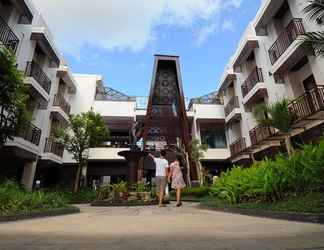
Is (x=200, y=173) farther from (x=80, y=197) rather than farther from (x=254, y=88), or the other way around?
(x=80, y=197)

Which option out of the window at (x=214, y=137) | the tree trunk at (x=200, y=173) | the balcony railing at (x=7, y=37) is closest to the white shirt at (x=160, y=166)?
the tree trunk at (x=200, y=173)

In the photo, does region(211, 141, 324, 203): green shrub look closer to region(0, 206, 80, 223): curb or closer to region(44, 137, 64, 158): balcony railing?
region(0, 206, 80, 223): curb

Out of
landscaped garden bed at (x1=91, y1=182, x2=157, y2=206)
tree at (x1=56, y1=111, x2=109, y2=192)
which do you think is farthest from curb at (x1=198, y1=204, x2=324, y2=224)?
tree at (x1=56, y1=111, x2=109, y2=192)

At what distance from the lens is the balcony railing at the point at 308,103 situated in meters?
9.36

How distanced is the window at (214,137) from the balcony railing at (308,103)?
1007cm

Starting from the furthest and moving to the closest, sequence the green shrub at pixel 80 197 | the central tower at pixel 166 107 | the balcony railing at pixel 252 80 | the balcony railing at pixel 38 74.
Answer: the central tower at pixel 166 107, the balcony railing at pixel 252 80, the balcony railing at pixel 38 74, the green shrub at pixel 80 197

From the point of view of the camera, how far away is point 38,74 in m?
14.2

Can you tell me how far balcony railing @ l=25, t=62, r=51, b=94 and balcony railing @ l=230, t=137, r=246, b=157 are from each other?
14.2 meters

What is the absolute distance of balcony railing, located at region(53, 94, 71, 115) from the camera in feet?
55.0

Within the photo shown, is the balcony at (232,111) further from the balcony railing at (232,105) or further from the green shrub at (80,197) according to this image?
the green shrub at (80,197)

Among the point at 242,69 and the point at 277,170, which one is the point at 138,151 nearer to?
the point at 277,170

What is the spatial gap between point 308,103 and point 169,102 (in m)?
10.9

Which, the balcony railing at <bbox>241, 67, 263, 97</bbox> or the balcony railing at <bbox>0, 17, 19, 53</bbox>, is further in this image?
the balcony railing at <bbox>241, 67, 263, 97</bbox>

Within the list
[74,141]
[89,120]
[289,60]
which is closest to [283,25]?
[289,60]
